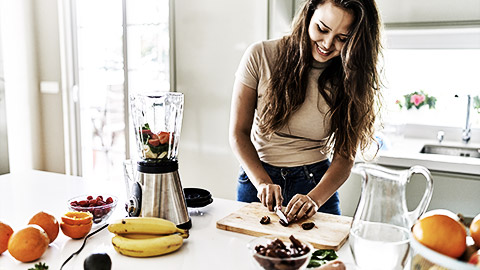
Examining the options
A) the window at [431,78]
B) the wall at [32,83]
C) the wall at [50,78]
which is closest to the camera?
the window at [431,78]

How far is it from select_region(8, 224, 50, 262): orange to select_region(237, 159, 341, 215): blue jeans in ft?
2.82

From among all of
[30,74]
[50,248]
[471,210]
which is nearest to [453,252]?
[50,248]

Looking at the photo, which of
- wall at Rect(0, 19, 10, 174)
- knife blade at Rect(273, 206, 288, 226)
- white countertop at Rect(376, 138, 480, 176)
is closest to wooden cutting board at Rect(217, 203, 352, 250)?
knife blade at Rect(273, 206, 288, 226)

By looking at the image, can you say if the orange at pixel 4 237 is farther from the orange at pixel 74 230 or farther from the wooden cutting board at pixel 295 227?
the wooden cutting board at pixel 295 227

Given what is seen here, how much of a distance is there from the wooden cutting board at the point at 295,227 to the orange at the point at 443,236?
0.36 meters

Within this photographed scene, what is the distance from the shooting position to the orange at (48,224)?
3.80 ft

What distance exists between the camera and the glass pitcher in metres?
0.90

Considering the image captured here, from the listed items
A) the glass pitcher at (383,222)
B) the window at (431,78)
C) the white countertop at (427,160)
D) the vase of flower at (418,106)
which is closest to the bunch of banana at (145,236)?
the glass pitcher at (383,222)

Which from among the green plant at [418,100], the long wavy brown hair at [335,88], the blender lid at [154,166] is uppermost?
the long wavy brown hair at [335,88]

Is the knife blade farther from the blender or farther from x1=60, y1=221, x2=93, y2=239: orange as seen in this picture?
x1=60, y1=221, x2=93, y2=239: orange

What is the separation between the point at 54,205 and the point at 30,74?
7.21 feet

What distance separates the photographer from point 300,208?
1352 mm

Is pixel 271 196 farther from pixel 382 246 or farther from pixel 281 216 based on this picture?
pixel 382 246

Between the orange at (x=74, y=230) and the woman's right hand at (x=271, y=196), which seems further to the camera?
the woman's right hand at (x=271, y=196)
